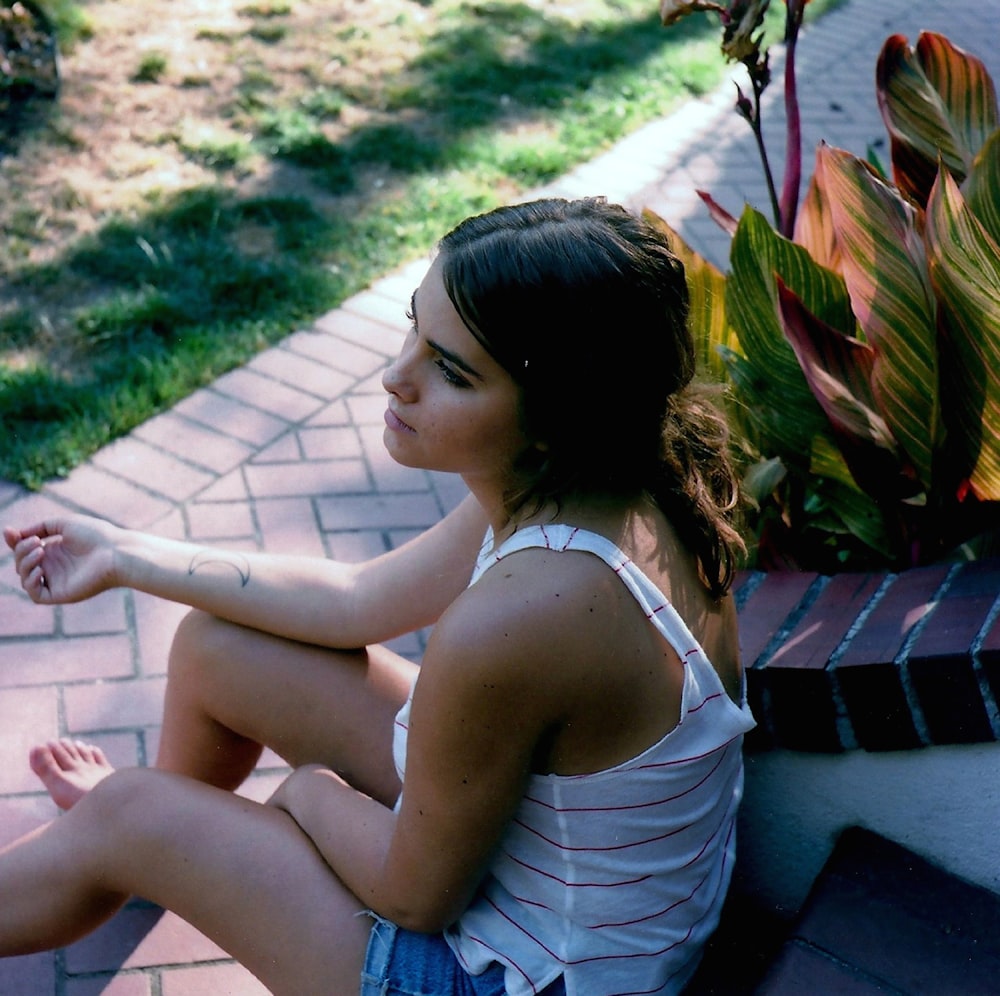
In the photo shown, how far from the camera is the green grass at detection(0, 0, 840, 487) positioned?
342cm

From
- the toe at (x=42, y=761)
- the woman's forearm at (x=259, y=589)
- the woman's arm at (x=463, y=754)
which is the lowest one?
the toe at (x=42, y=761)

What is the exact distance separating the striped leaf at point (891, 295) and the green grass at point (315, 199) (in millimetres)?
2044

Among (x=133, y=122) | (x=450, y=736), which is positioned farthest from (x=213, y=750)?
(x=133, y=122)

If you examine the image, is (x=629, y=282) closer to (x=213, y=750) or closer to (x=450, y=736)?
(x=450, y=736)

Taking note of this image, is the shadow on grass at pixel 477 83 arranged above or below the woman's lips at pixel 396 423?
below

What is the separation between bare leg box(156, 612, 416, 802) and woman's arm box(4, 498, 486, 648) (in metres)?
0.03

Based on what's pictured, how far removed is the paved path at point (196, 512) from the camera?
2053 millimetres

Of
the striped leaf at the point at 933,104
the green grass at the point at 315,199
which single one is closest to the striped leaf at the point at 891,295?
the striped leaf at the point at 933,104

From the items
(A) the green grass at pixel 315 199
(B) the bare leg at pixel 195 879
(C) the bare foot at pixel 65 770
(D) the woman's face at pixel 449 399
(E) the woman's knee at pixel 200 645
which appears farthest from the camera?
(A) the green grass at pixel 315 199

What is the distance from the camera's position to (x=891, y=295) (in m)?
1.89

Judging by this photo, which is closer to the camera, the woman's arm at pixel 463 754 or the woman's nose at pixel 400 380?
the woman's arm at pixel 463 754

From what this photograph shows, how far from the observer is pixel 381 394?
3566 millimetres

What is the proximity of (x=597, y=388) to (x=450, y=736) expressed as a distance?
0.44 metres

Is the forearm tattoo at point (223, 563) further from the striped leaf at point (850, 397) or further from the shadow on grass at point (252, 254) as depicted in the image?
the shadow on grass at point (252, 254)
